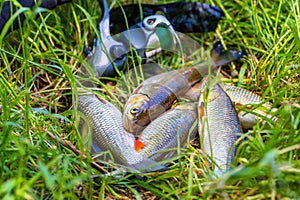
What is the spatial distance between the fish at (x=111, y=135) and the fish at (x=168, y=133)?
0.23 feet

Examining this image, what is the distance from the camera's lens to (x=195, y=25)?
399cm

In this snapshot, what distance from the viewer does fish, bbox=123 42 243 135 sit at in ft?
10.8

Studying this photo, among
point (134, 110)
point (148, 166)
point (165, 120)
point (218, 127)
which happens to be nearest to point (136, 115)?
point (134, 110)

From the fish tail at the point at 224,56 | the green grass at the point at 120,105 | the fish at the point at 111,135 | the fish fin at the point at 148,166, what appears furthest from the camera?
the fish tail at the point at 224,56

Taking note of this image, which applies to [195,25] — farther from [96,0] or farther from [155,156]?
[155,156]

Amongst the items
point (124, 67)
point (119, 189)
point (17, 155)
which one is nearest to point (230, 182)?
point (119, 189)

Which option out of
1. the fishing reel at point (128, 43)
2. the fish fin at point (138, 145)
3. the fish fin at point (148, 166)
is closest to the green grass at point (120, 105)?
the fish fin at point (148, 166)

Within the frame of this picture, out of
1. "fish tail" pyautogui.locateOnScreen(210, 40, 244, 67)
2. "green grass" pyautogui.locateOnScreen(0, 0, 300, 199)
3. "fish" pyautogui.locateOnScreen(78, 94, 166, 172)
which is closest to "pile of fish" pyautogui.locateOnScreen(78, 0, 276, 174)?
"fish" pyautogui.locateOnScreen(78, 94, 166, 172)

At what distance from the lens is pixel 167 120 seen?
10.5ft

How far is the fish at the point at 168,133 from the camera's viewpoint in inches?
116

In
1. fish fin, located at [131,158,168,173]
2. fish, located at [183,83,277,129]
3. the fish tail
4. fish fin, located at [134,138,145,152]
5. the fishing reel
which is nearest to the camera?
fish fin, located at [131,158,168,173]

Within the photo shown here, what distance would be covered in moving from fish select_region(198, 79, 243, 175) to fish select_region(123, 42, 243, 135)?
0.61ft

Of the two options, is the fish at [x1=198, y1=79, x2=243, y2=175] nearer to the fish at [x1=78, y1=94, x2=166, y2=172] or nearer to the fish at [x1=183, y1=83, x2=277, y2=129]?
the fish at [x1=183, y1=83, x2=277, y2=129]

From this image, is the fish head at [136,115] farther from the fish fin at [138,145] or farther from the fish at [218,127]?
the fish at [218,127]
